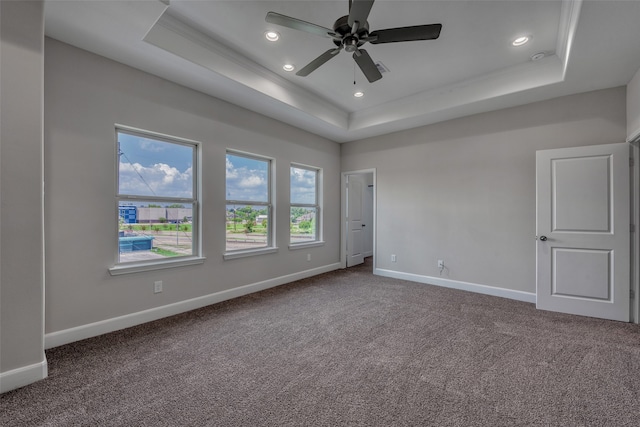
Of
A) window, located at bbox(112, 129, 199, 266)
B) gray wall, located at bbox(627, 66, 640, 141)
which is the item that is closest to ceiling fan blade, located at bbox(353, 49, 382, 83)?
window, located at bbox(112, 129, 199, 266)

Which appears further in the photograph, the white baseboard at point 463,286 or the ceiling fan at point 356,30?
the white baseboard at point 463,286

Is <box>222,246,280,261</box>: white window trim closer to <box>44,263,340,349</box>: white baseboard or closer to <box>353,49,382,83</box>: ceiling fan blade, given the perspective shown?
<box>44,263,340,349</box>: white baseboard

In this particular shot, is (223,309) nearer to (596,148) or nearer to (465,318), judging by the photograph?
(465,318)

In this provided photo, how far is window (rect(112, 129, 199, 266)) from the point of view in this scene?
2975mm

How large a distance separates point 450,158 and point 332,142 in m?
2.33

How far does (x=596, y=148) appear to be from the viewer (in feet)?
10.5

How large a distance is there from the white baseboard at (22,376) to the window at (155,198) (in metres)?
1.11

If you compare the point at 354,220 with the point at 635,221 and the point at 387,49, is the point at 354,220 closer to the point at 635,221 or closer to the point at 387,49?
the point at 387,49

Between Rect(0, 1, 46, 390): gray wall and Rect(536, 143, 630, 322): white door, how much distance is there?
510 centimetres

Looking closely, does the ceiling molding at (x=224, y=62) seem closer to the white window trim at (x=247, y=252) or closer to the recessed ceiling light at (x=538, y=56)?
the white window trim at (x=247, y=252)

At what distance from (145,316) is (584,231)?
5185mm

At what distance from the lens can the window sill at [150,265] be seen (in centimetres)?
281

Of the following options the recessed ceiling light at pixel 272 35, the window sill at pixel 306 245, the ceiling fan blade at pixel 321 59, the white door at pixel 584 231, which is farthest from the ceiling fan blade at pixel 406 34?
the window sill at pixel 306 245

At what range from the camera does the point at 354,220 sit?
6.36 metres
